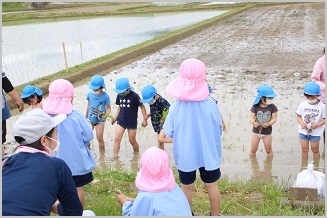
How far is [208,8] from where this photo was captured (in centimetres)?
3381

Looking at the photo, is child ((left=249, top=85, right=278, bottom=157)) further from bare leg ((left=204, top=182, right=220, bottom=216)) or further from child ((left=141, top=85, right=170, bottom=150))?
bare leg ((left=204, top=182, right=220, bottom=216))

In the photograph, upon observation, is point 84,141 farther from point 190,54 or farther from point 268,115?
point 190,54

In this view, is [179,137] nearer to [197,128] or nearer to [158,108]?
[197,128]

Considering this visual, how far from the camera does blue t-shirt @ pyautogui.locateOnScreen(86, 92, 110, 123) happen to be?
6492 millimetres

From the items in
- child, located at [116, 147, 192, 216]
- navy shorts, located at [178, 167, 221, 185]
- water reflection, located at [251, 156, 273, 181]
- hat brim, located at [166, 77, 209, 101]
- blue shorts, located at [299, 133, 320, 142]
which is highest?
hat brim, located at [166, 77, 209, 101]

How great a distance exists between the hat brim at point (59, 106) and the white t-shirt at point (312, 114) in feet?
9.57

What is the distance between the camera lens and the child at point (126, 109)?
6.20 meters

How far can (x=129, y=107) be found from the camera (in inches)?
248

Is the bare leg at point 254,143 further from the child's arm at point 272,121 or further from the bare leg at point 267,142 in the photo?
the child's arm at point 272,121

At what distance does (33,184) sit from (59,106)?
1622mm

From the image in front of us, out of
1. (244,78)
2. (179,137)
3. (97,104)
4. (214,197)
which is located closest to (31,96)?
(97,104)

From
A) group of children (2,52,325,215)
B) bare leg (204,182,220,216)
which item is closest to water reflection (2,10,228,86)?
group of children (2,52,325,215)

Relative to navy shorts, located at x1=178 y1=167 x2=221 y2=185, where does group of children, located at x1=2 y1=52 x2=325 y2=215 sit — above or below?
above

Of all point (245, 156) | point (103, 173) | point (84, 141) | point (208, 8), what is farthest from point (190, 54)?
point (208, 8)
